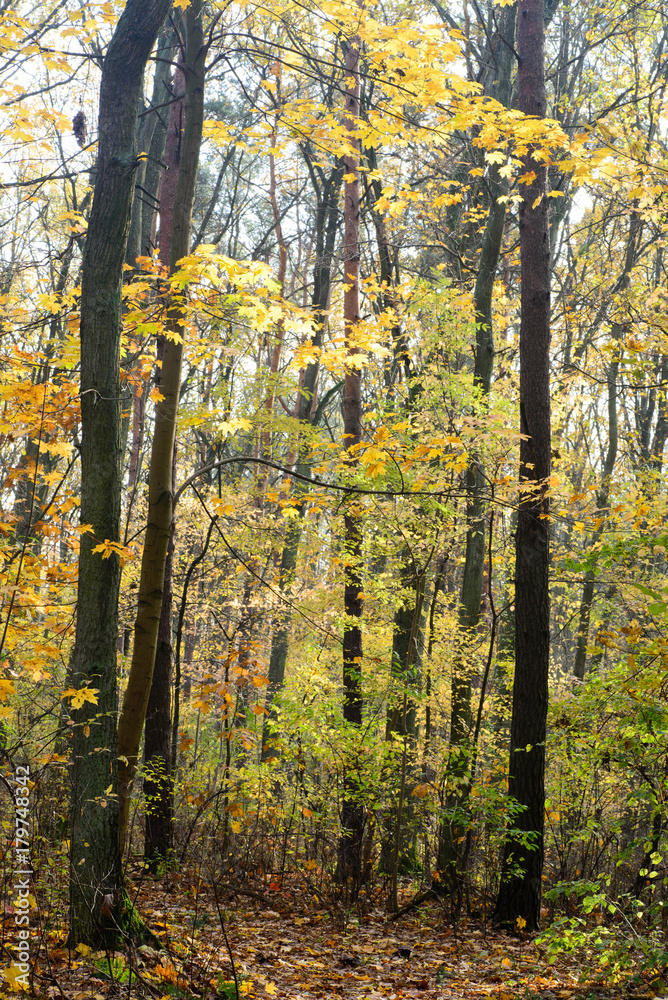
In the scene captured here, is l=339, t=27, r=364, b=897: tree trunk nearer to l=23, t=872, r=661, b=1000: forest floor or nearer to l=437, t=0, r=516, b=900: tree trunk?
l=23, t=872, r=661, b=1000: forest floor

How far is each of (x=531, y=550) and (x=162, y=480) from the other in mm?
3760

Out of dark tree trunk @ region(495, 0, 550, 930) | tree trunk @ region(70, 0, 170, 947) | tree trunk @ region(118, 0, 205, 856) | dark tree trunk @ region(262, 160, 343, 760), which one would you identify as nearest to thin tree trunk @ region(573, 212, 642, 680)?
dark tree trunk @ region(262, 160, 343, 760)

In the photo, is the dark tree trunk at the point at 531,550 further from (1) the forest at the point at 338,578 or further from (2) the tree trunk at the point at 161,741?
(2) the tree trunk at the point at 161,741

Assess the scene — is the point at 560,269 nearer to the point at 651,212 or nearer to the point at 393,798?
the point at 651,212

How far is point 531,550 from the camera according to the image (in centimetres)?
698

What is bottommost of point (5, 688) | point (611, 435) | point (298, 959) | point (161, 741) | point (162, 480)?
point (298, 959)

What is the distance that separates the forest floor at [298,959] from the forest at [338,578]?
35 millimetres

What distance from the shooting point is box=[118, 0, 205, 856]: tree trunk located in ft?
16.0

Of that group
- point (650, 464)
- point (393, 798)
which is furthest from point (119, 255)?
point (650, 464)

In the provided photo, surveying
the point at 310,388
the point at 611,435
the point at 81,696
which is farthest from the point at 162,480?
the point at 611,435

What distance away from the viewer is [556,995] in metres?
4.36

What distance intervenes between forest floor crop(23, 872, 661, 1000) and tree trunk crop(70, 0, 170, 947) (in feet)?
1.33

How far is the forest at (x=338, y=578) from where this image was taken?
13.7ft

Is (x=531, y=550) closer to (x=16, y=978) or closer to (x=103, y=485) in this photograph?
(x=103, y=485)
